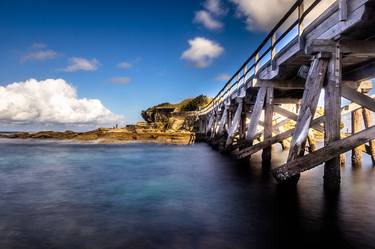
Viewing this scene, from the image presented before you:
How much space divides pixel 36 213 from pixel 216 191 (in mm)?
4307

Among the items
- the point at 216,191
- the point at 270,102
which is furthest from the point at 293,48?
the point at 216,191

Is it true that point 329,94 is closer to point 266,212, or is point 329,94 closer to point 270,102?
point 266,212

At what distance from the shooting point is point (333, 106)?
6.40 meters

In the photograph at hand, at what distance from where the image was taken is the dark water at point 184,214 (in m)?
4.39

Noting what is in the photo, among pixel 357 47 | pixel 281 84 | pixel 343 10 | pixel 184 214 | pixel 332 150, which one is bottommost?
pixel 184 214

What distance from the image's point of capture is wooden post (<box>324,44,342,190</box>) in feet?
20.8

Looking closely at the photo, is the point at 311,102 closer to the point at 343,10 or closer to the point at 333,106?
the point at 333,106

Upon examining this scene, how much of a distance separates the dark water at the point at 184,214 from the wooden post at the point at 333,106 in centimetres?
85

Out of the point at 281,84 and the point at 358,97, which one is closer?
the point at 358,97

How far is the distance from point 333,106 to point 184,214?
3751 millimetres

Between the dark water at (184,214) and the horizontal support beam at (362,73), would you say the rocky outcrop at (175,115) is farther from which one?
the dark water at (184,214)

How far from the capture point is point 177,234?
4.61m

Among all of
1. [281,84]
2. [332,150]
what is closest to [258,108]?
[281,84]

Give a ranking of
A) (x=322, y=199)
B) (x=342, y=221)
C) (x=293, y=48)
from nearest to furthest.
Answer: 1. (x=342, y=221)
2. (x=322, y=199)
3. (x=293, y=48)
